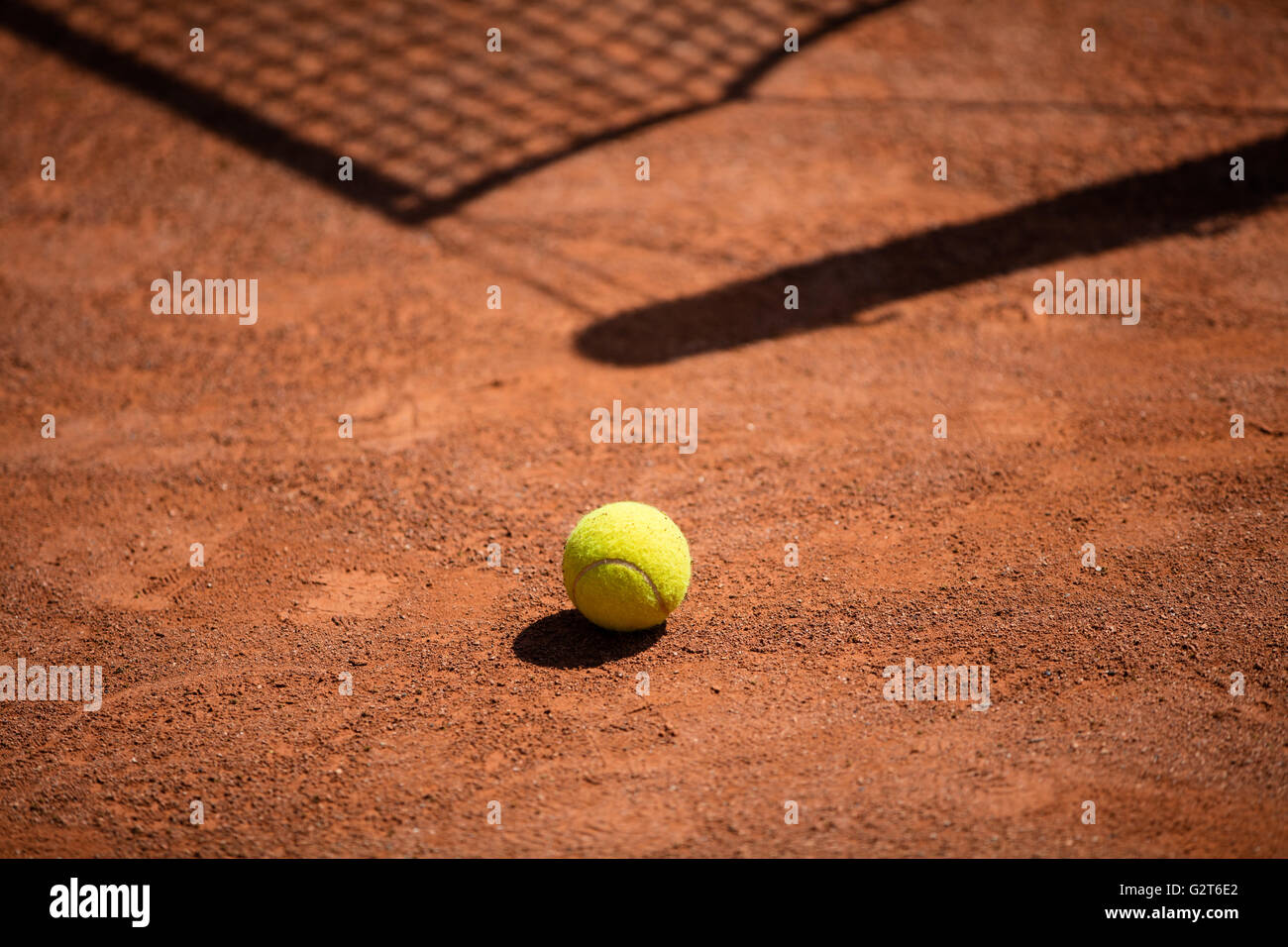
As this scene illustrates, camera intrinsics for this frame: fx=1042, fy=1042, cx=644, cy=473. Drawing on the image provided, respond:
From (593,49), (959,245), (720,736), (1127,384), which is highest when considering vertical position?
(593,49)

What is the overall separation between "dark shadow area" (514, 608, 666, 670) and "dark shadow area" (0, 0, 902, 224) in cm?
538

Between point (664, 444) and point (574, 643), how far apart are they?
1991 millimetres

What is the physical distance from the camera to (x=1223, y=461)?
676 centimetres

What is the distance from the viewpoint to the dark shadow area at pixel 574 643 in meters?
5.53

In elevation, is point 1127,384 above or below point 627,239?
below

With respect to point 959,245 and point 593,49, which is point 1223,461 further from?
point 593,49

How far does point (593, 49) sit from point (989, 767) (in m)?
9.62

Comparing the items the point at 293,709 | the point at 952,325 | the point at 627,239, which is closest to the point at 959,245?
the point at 952,325

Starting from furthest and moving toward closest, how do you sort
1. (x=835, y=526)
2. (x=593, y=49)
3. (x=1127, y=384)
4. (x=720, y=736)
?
(x=593, y=49)
(x=1127, y=384)
(x=835, y=526)
(x=720, y=736)

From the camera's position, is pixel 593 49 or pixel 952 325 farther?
pixel 593 49

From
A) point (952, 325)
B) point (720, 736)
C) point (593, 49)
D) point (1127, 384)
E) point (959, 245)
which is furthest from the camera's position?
point (593, 49)

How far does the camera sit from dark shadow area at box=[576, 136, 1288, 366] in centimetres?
836

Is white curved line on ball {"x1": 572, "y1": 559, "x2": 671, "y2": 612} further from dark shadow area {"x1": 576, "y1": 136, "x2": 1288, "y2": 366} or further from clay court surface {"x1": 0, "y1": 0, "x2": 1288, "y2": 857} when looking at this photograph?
dark shadow area {"x1": 576, "y1": 136, "x2": 1288, "y2": 366}

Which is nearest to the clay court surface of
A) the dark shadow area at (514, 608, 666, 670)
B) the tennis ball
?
the dark shadow area at (514, 608, 666, 670)
